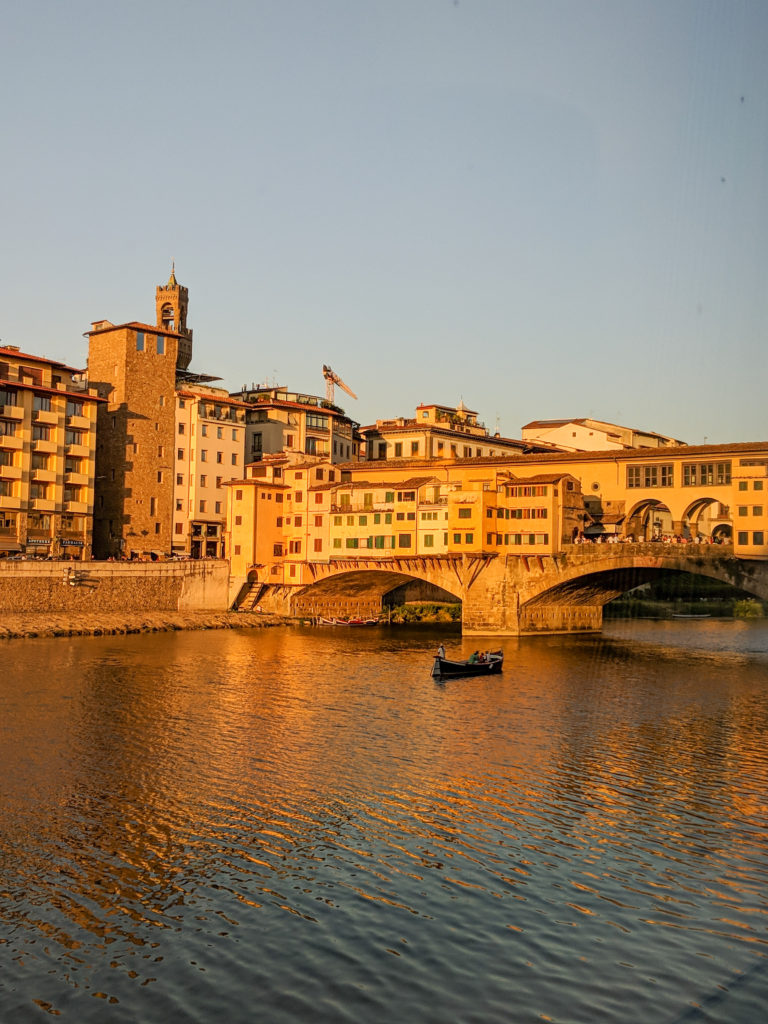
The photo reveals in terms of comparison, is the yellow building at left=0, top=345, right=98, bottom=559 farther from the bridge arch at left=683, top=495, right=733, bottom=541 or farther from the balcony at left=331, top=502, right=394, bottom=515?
the bridge arch at left=683, top=495, right=733, bottom=541

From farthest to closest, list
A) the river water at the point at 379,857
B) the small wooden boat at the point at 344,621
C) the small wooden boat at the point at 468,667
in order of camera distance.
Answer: the small wooden boat at the point at 344,621
the small wooden boat at the point at 468,667
the river water at the point at 379,857

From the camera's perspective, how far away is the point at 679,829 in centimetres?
2931

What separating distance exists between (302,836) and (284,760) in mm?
9675

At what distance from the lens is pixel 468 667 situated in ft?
205

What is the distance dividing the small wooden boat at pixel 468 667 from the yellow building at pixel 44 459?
47751 mm

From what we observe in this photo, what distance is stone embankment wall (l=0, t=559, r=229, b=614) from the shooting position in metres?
84.0

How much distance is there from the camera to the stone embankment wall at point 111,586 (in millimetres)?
84000

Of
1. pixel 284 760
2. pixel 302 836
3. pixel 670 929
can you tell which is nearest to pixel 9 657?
pixel 284 760

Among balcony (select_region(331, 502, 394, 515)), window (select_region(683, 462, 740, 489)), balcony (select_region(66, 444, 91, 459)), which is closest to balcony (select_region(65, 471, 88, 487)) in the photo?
balcony (select_region(66, 444, 91, 459))

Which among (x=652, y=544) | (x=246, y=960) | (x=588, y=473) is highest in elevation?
(x=588, y=473)

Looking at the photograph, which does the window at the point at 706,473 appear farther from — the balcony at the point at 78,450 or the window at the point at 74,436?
the window at the point at 74,436

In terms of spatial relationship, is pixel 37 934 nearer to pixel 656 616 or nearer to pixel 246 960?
pixel 246 960

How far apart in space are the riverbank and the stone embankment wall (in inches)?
34.9

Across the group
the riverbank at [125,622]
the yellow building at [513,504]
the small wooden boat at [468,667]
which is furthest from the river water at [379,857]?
the yellow building at [513,504]
